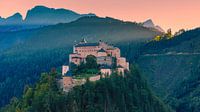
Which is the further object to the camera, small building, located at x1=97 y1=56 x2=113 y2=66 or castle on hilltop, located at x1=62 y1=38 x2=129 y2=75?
small building, located at x1=97 y1=56 x2=113 y2=66

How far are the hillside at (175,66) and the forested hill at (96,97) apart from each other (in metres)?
28.8

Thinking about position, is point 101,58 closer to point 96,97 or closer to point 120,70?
point 120,70

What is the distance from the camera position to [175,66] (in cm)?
14575

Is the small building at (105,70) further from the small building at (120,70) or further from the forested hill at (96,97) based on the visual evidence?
the small building at (120,70)

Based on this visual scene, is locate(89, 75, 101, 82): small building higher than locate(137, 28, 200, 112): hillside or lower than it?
higher

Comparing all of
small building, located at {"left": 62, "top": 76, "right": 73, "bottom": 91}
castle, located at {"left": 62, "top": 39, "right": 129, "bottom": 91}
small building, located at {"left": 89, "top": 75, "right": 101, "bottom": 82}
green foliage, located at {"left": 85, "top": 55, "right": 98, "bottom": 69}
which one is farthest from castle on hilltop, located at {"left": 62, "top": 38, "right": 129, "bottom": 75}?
small building, located at {"left": 62, "top": 76, "right": 73, "bottom": 91}

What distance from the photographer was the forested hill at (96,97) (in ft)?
231

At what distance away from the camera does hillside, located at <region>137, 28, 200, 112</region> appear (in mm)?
121625

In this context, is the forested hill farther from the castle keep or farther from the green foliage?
the green foliage

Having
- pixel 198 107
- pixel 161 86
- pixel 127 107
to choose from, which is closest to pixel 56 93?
pixel 127 107

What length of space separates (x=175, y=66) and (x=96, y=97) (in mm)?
74749

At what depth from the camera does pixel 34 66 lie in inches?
7387

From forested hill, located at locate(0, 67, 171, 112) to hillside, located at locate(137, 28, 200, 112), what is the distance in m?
28.8

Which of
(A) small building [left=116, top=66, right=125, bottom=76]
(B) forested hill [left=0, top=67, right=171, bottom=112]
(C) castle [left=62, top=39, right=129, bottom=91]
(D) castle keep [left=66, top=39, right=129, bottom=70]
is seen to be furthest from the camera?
(D) castle keep [left=66, top=39, right=129, bottom=70]
